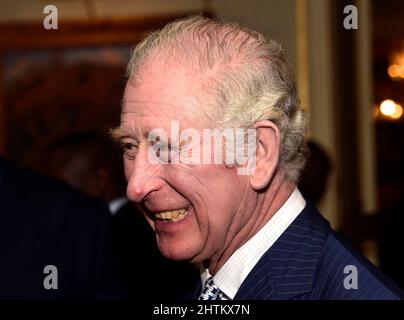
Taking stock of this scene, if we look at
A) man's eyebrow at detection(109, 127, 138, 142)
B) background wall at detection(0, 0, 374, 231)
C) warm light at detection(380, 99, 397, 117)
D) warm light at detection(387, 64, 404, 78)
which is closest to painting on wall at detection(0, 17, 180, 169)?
background wall at detection(0, 0, 374, 231)

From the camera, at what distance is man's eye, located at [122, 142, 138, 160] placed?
1.57 metres

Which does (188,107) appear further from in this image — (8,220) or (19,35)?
(19,35)

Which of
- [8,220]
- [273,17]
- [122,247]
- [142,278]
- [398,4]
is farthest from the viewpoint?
[398,4]

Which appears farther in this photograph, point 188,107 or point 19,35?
point 19,35

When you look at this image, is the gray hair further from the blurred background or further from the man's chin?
the blurred background

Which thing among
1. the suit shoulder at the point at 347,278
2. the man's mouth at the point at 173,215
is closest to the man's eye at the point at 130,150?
the man's mouth at the point at 173,215

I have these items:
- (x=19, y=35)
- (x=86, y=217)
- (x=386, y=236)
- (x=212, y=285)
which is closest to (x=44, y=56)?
(x=19, y=35)

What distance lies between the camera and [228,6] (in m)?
4.64

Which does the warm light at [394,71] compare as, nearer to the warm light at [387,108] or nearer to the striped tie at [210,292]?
the warm light at [387,108]

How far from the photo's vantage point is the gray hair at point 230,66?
146cm

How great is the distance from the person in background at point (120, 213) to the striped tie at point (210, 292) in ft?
2.25

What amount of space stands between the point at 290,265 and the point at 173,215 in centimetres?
26

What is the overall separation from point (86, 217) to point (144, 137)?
3.00 feet

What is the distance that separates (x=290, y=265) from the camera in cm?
149
